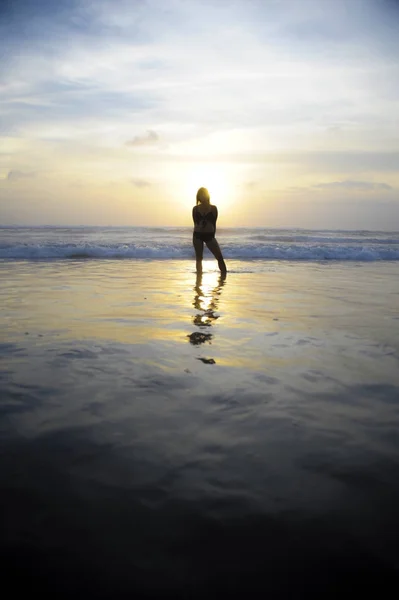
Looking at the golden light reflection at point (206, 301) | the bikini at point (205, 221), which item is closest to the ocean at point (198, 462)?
the golden light reflection at point (206, 301)

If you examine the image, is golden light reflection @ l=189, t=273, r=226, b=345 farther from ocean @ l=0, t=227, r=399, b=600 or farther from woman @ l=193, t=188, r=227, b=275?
woman @ l=193, t=188, r=227, b=275

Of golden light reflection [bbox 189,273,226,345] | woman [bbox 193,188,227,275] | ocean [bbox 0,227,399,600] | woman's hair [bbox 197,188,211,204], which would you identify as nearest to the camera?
ocean [bbox 0,227,399,600]

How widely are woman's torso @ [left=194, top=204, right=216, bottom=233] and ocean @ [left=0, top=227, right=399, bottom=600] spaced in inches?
238

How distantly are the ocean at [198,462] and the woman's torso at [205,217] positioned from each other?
603 centimetres

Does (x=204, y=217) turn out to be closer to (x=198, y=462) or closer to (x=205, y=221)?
(x=205, y=221)

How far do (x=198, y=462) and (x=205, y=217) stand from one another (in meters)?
9.02

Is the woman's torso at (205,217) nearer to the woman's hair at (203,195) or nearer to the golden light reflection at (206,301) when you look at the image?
the woman's hair at (203,195)

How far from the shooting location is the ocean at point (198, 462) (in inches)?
59.1

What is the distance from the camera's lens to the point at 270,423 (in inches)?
102

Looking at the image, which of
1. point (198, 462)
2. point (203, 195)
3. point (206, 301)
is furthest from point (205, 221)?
point (198, 462)

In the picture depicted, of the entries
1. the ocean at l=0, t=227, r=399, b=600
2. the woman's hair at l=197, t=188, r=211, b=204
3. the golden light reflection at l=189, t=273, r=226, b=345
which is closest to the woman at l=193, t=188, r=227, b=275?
the woman's hair at l=197, t=188, r=211, b=204

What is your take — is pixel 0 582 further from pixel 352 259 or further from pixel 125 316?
pixel 352 259

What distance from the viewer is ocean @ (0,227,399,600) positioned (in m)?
1.50

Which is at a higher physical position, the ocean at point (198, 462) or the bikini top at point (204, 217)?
the bikini top at point (204, 217)
